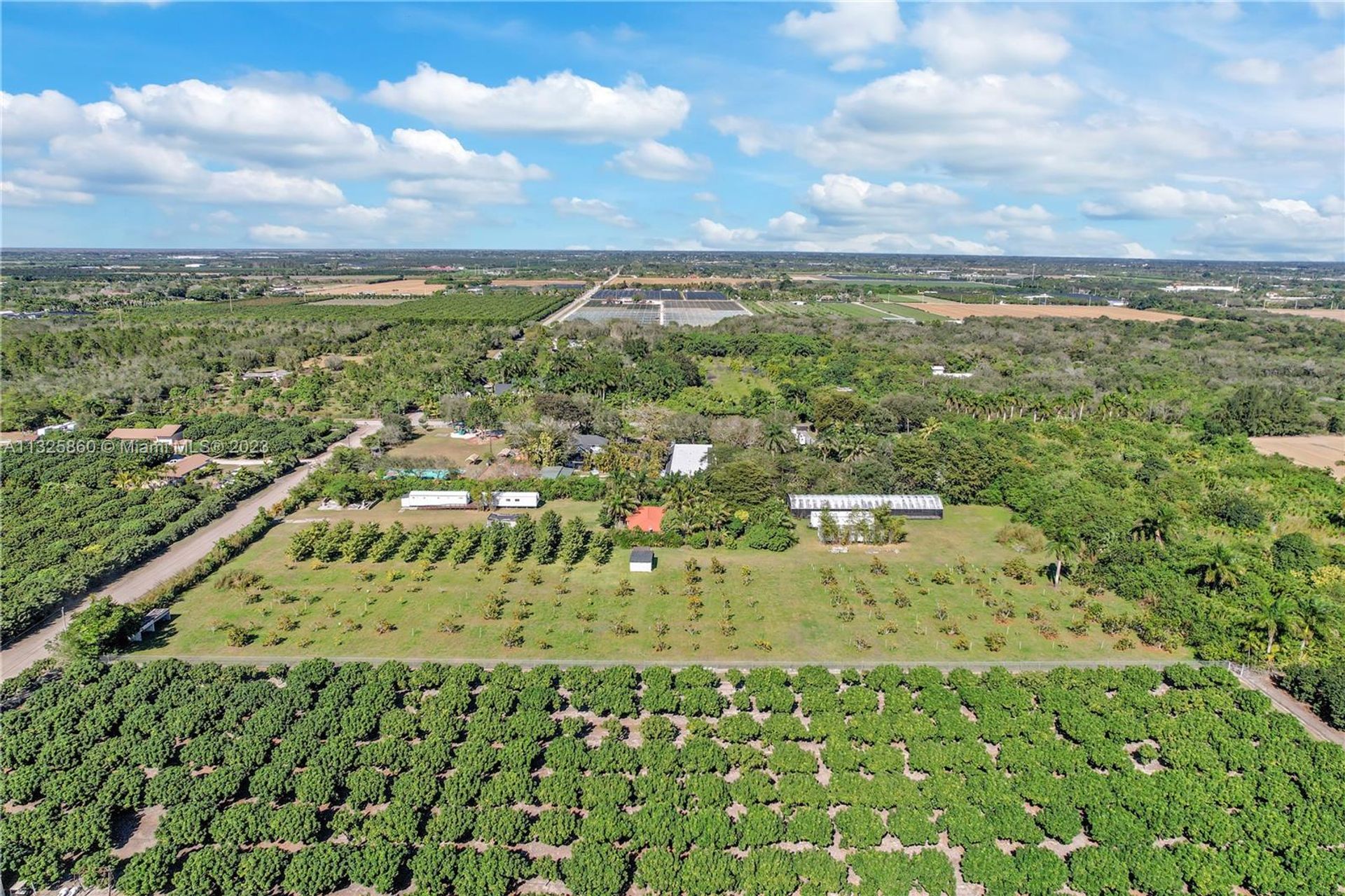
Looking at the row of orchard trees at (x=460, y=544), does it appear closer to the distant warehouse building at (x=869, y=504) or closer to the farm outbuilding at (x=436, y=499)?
the farm outbuilding at (x=436, y=499)

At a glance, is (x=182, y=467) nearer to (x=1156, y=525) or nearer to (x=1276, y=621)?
(x=1156, y=525)

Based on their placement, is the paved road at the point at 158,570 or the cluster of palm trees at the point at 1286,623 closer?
the cluster of palm trees at the point at 1286,623

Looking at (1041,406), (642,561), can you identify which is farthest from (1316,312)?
(642,561)

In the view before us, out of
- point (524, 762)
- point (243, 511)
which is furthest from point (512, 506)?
point (524, 762)

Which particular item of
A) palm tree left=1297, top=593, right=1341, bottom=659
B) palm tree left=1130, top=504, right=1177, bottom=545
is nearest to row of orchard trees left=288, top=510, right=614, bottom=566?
palm tree left=1130, top=504, right=1177, bottom=545

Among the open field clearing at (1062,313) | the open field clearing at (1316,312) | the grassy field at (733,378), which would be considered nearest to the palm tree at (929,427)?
the grassy field at (733,378)

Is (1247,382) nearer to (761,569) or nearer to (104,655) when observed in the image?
(761,569)
